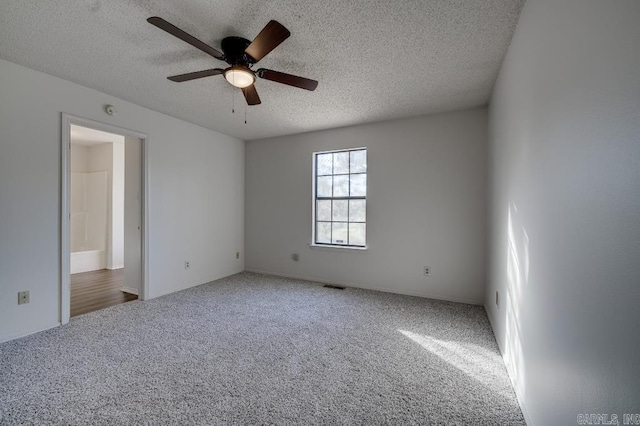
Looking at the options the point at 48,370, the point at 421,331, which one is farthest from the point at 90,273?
the point at 421,331

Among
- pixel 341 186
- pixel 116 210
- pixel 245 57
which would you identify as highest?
pixel 245 57

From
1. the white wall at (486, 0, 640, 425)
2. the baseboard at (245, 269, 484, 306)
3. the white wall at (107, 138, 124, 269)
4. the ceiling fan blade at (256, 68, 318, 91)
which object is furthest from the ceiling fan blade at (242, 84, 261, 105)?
the white wall at (107, 138, 124, 269)

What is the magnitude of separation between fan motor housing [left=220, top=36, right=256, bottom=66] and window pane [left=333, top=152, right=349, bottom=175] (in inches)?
95.8

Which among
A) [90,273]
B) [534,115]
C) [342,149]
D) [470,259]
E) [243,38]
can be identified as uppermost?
[243,38]

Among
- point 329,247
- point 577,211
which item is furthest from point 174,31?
point 329,247

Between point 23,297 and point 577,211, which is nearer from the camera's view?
point 577,211

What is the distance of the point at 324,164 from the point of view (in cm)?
457

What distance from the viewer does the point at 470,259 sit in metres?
3.48

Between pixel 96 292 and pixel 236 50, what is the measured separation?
3.91 metres

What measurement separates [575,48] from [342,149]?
3.33 m

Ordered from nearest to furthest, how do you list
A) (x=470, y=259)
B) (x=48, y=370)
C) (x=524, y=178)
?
(x=524, y=178), (x=48, y=370), (x=470, y=259)

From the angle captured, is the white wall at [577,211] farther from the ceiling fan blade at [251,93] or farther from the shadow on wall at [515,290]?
the ceiling fan blade at [251,93]

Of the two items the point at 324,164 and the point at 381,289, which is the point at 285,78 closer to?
the point at 324,164

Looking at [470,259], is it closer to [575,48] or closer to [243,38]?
[575,48]
